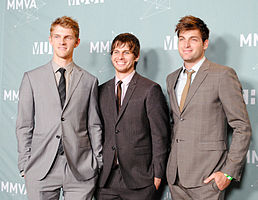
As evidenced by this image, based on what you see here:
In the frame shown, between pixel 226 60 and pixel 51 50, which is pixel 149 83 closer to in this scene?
pixel 226 60

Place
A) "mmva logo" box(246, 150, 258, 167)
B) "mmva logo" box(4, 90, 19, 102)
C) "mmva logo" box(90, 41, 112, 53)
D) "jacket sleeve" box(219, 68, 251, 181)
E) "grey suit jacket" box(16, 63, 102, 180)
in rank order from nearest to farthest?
1. "jacket sleeve" box(219, 68, 251, 181)
2. "grey suit jacket" box(16, 63, 102, 180)
3. "mmva logo" box(246, 150, 258, 167)
4. "mmva logo" box(90, 41, 112, 53)
5. "mmva logo" box(4, 90, 19, 102)

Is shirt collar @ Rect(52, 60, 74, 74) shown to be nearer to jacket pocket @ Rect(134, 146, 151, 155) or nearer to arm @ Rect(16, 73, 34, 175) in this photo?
Answer: arm @ Rect(16, 73, 34, 175)

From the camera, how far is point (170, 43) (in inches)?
94.8

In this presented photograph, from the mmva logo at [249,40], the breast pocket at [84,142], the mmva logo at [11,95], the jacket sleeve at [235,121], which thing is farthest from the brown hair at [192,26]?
the mmva logo at [11,95]

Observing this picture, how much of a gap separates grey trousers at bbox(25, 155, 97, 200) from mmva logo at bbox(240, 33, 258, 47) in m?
1.52

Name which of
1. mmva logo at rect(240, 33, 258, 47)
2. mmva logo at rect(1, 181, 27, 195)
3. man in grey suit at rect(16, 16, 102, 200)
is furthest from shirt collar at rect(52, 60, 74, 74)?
mmva logo at rect(1, 181, 27, 195)

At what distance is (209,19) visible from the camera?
2295 mm

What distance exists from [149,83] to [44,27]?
132 centimetres

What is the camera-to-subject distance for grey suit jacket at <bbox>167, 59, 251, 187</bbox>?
1751 mm

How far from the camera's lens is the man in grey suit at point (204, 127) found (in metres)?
1.75

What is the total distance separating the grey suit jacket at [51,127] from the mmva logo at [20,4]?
3.76 ft

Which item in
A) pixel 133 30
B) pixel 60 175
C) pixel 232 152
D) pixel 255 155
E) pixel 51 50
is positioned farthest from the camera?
pixel 51 50

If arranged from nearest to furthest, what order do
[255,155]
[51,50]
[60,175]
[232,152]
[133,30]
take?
1. [232,152]
2. [60,175]
3. [255,155]
4. [133,30]
5. [51,50]

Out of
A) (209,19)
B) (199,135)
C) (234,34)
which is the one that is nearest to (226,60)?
(234,34)
